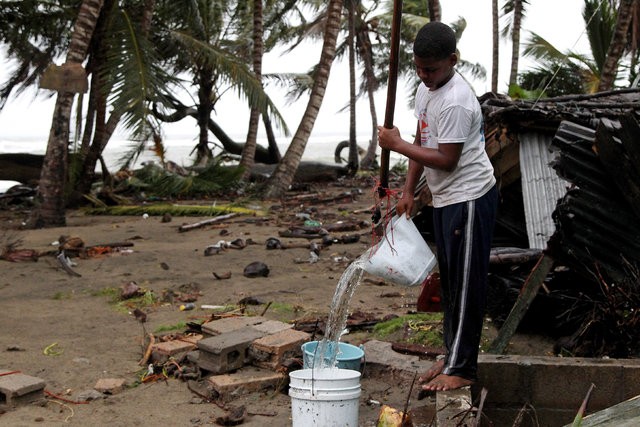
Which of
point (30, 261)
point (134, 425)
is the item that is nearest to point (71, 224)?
point (30, 261)

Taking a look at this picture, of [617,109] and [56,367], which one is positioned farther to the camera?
[617,109]

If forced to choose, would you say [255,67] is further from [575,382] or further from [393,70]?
[575,382]

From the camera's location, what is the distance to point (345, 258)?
927 cm

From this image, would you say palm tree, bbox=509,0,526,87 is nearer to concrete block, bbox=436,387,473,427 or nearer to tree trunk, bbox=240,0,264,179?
tree trunk, bbox=240,0,264,179

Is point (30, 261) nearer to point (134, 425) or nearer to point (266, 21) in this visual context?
point (134, 425)

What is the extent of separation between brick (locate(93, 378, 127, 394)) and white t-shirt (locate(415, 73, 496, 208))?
2.51 m

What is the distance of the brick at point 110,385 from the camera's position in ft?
15.5

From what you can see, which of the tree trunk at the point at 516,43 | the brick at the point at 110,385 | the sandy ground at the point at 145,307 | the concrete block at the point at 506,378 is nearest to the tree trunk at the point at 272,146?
the tree trunk at the point at 516,43

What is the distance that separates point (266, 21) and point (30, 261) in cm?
2059

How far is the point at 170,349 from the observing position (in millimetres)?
5184

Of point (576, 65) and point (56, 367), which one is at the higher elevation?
point (576, 65)

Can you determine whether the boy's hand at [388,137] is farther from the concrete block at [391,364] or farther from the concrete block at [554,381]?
the concrete block at [391,364]

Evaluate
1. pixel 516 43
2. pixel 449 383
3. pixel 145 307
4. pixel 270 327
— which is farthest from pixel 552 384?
pixel 516 43

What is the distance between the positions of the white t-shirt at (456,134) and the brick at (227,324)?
2.30 m
